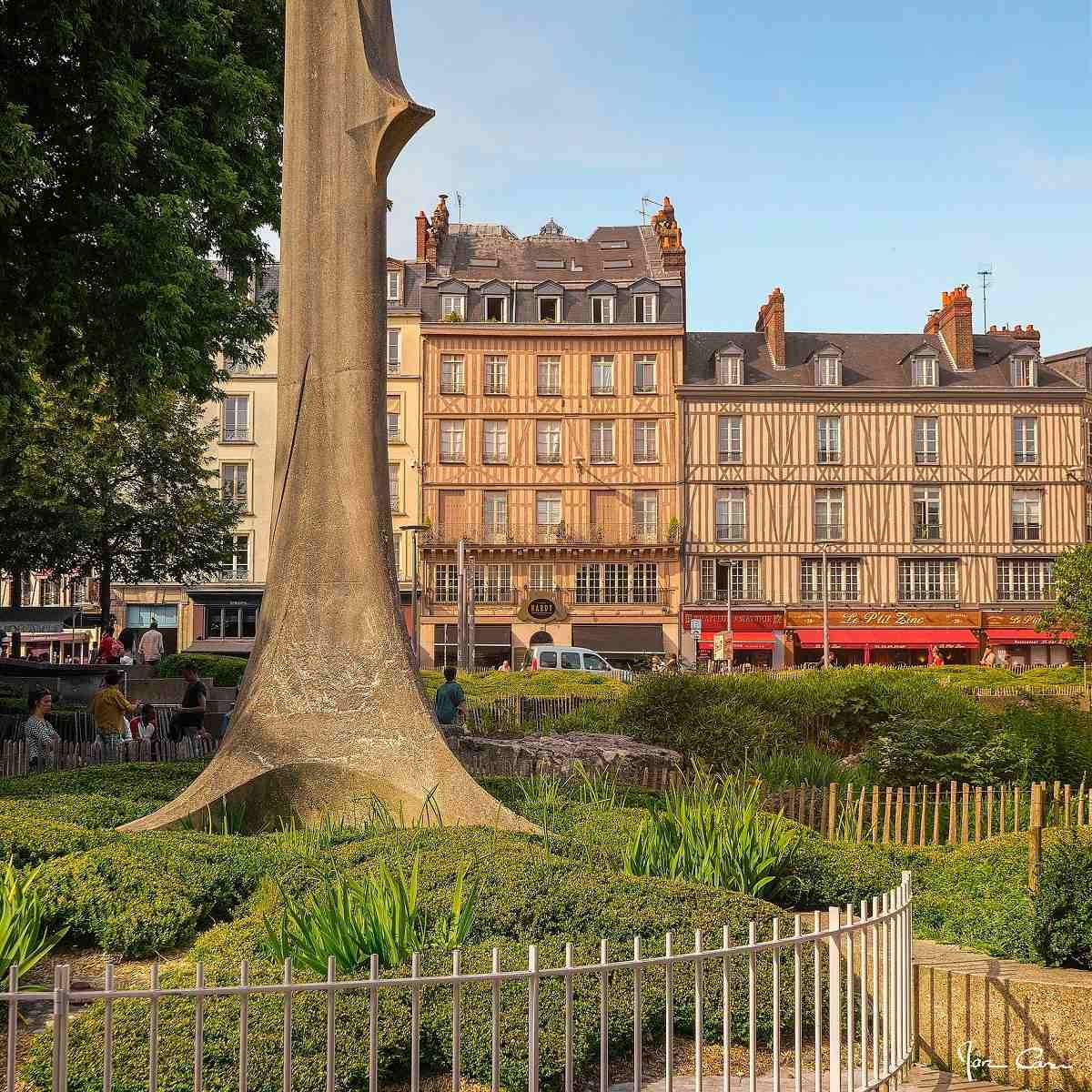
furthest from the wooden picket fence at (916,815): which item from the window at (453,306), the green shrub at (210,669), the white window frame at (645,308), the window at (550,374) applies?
the window at (453,306)

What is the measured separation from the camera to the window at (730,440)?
52.7 meters

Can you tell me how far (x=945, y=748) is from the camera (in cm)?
1473

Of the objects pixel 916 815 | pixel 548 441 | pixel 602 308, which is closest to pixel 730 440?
pixel 548 441

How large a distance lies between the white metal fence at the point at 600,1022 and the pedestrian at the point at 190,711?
12.9 meters

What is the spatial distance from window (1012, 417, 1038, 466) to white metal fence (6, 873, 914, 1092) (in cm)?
5018

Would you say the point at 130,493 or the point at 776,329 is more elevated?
the point at 776,329

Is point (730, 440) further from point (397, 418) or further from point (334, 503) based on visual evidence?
point (334, 503)

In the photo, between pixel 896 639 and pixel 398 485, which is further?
pixel 398 485

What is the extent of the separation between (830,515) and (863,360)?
6835 millimetres

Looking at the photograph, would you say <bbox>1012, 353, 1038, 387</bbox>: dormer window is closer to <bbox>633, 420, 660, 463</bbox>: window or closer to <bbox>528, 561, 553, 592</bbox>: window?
<bbox>633, 420, 660, 463</bbox>: window

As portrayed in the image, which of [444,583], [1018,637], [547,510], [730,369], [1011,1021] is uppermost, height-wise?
[730,369]

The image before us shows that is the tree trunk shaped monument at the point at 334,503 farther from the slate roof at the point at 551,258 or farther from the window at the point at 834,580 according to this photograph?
the slate roof at the point at 551,258

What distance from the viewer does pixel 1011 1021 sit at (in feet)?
18.7

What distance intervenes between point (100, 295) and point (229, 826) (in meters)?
8.71
